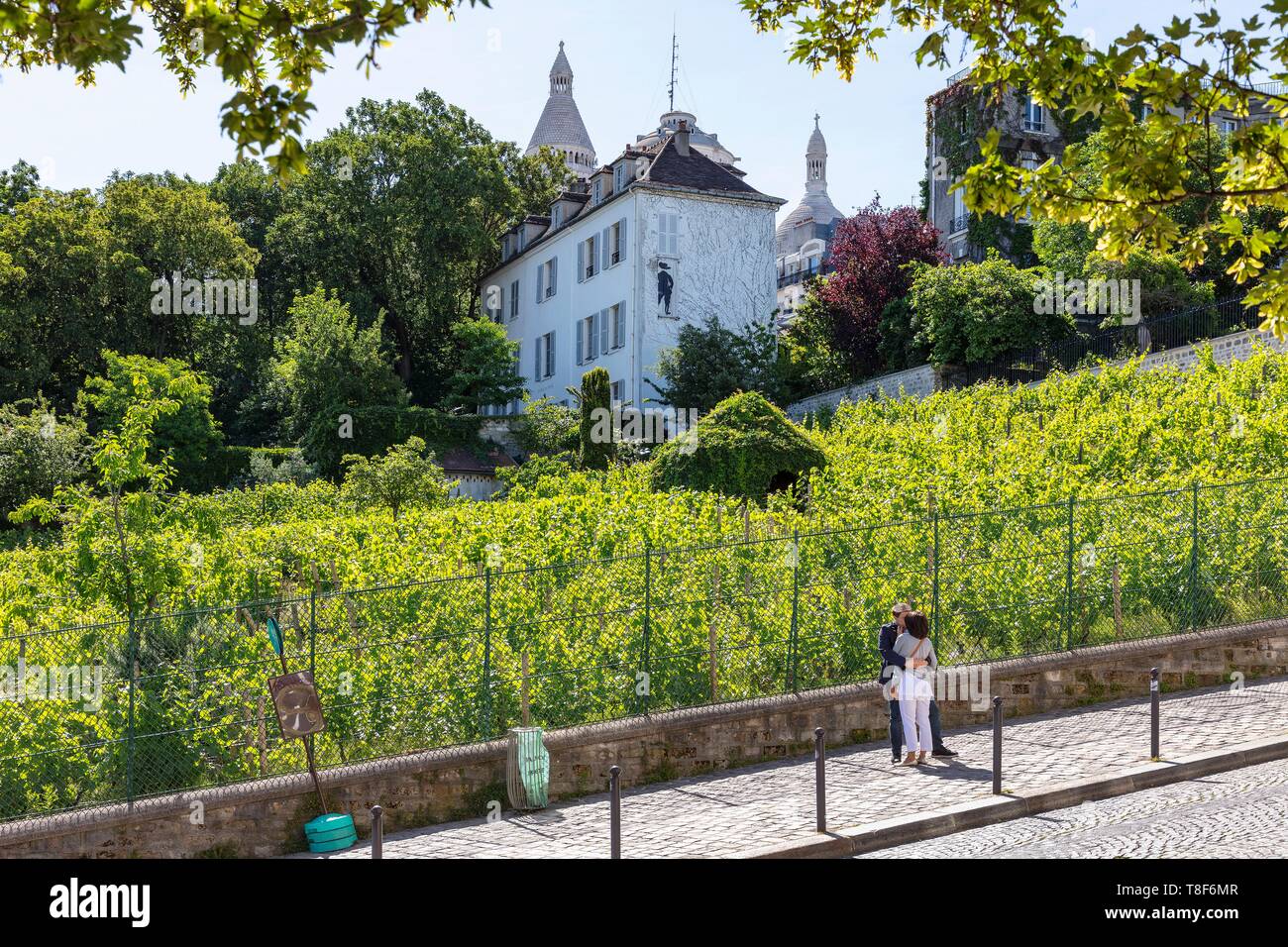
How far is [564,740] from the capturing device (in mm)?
13414

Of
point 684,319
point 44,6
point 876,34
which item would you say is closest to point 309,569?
point 876,34

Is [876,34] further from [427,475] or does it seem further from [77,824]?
[427,475]

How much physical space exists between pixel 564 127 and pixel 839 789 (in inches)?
4609

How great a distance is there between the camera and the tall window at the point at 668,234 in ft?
146

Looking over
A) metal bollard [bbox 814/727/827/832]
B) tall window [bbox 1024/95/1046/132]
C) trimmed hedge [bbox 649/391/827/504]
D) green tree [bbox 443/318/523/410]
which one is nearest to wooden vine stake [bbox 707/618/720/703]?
metal bollard [bbox 814/727/827/832]

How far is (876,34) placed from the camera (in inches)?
402

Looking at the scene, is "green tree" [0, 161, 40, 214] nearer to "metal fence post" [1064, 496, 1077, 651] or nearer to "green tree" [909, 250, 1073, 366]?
"green tree" [909, 250, 1073, 366]

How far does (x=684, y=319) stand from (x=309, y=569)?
24.6 metres

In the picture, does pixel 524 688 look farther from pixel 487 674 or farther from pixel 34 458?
pixel 34 458

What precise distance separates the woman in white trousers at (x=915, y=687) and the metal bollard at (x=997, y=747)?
5.39 ft

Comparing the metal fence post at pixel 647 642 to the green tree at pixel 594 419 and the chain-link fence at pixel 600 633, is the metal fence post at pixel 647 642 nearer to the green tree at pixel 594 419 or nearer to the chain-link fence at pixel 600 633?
the chain-link fence at pixel 600 633

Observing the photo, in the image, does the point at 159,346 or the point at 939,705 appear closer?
the point at 939,705

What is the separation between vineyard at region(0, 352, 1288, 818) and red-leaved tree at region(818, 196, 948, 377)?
2090 centimetres

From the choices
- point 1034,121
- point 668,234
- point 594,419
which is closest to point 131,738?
point 594,419
